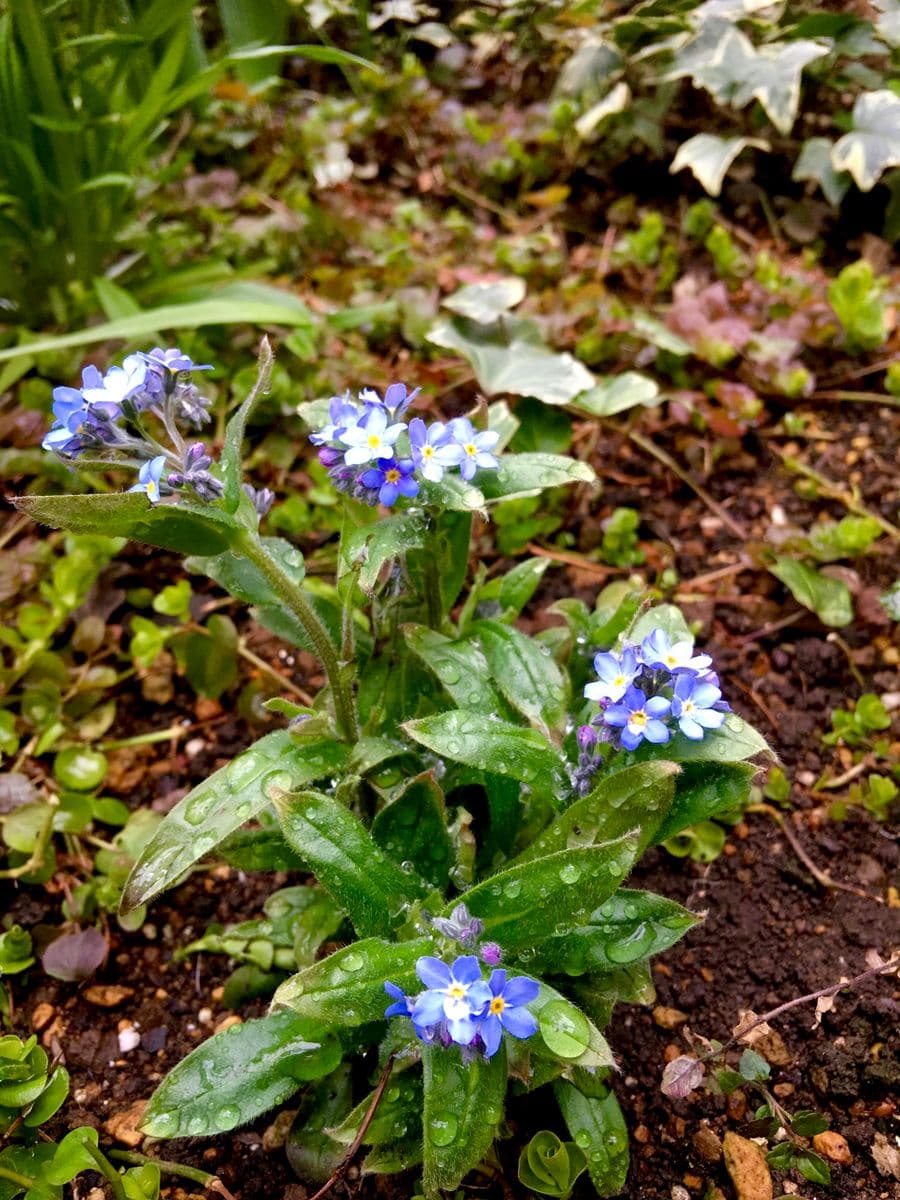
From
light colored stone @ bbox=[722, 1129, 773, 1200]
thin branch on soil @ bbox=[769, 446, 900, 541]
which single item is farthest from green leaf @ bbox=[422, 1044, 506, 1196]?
thin branch on soil @ bbox=[769, 446, 900, 541]

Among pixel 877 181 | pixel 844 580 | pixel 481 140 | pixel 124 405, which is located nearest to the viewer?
pixel 124 405

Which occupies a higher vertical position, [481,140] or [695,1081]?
[481,140]

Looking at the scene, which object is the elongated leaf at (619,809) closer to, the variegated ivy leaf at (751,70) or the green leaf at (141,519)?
the green leaf at (141,519)

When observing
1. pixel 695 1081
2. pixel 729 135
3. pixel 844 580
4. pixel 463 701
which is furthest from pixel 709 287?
pixel 695 1081

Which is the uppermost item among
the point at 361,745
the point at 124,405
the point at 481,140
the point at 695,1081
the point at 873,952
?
the point at 124,405

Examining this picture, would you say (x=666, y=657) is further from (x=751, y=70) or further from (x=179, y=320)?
(x=751, y=70)

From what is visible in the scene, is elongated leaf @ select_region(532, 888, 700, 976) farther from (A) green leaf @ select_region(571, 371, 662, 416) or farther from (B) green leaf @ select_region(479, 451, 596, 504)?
(A) green leaf @ select_region(571, 371, 662, 416)

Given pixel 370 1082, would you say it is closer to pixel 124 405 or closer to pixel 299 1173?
pixel 299 1173

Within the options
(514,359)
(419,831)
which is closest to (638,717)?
(419,831)
